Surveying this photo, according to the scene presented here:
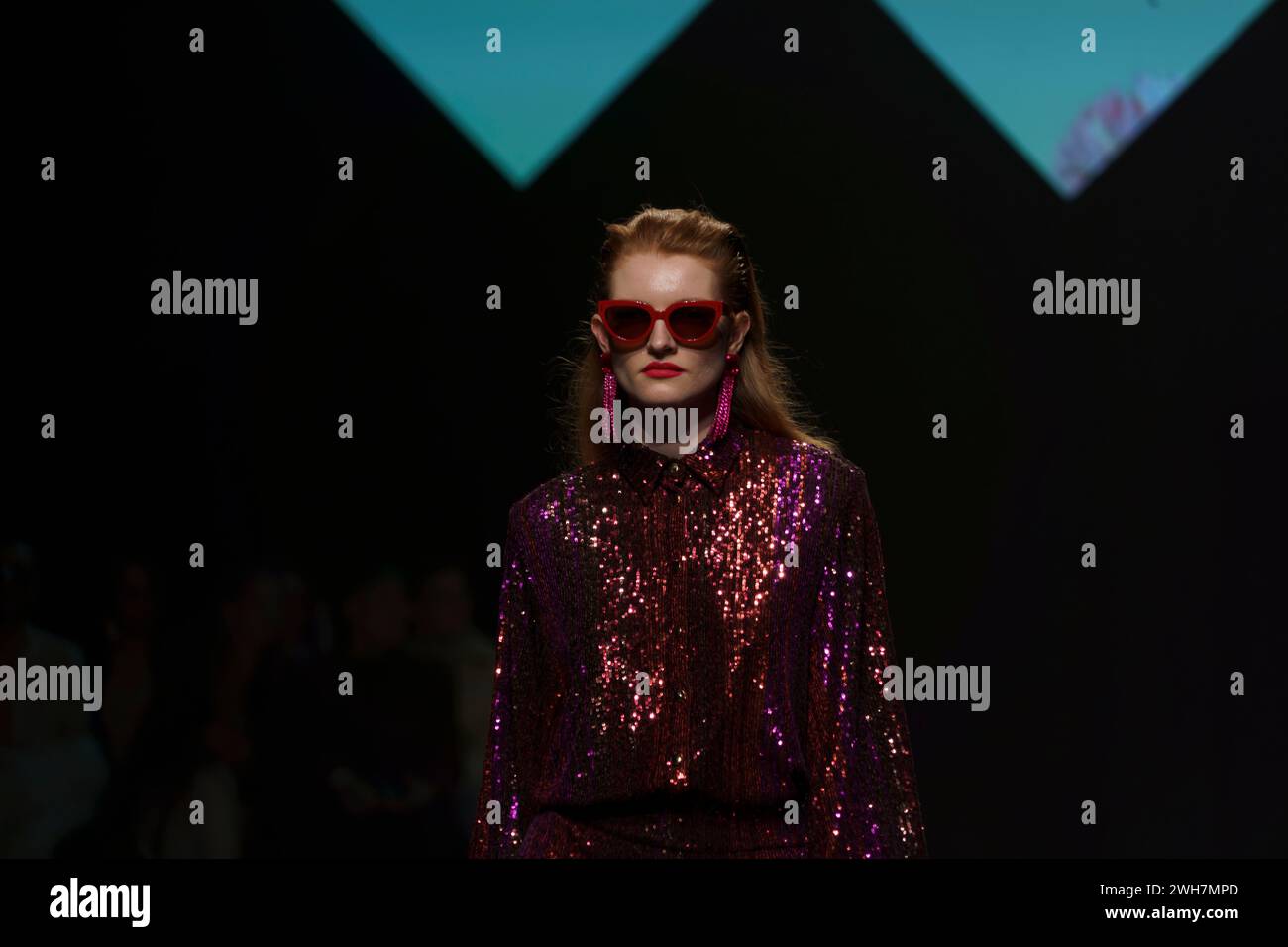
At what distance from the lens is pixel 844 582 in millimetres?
2938

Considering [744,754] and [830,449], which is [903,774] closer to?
[744,754]

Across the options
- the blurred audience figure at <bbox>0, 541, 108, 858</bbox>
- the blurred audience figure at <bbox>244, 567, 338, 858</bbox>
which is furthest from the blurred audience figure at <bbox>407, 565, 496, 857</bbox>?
the blurred audience figure at <bbox>0, 541, 108, 858</bbox>

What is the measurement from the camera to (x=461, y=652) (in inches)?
200

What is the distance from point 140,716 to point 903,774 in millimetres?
2834

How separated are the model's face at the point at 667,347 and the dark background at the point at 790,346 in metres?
1.91

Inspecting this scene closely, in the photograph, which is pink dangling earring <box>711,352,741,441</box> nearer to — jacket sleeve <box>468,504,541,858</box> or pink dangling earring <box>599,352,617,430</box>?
pink dangling earring <box>599,352,617,430</box>

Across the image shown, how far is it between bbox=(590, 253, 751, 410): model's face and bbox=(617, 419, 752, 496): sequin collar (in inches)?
3.0

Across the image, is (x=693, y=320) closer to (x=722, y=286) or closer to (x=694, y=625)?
(x=722, y=286)

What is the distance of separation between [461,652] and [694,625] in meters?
2.30

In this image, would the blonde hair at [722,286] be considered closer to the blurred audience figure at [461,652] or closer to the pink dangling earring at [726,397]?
the pink dangling earring at [726,397]

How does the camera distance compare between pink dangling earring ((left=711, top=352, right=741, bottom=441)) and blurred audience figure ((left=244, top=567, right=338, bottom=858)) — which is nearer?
pink dangling earring ((left=711, top=352, right=741, bottom=441))

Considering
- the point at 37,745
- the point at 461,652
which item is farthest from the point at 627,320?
the point at 37,745

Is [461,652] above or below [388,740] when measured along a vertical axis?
above

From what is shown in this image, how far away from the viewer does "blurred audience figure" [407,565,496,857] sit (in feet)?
16.6
